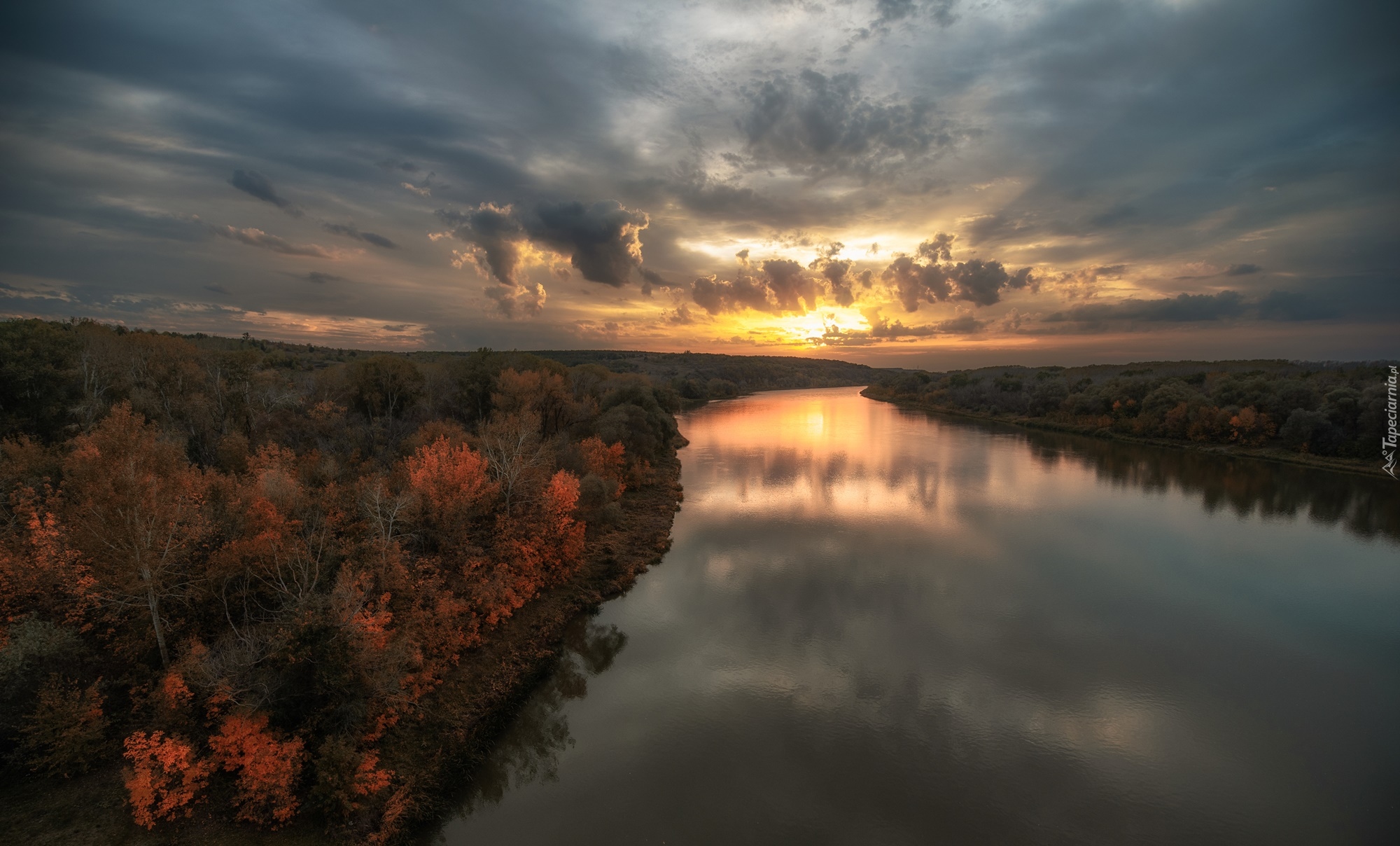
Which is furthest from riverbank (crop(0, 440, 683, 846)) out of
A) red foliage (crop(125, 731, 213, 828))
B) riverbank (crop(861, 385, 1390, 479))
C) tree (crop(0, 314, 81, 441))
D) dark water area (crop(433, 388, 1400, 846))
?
riverbank (crop(861, 385, 1390, 479))

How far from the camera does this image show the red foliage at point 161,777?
8.79 meters

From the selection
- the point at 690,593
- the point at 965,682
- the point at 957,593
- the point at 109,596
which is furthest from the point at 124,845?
the point at 957,593

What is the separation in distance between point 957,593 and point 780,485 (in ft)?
53.6

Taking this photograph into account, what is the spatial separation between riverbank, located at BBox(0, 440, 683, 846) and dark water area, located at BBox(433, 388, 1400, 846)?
25.3 inches

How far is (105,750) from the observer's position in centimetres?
978

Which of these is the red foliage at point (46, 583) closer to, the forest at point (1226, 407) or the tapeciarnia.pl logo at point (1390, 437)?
the tapeciarnia.pl logo at point (1390, 437)

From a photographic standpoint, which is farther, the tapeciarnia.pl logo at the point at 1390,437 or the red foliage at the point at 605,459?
the tapeciarnia.pl logo at the point at 1390,437

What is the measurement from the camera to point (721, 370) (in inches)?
5595

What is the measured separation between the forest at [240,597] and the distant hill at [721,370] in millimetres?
85607

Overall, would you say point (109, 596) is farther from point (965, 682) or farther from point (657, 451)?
point (657, 451)

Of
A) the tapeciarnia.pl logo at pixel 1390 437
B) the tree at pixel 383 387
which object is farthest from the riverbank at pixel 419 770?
the tapeciarnia.pl logo at pixel 1390 437

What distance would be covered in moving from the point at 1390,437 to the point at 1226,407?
1033 centimetres

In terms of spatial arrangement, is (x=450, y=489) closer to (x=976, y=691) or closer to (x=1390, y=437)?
(x=976, y=691)

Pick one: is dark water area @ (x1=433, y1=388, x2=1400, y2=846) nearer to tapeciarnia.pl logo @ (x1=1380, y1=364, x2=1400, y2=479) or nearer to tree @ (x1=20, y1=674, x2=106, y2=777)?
tree @ (x1=20, y1=674, x2=106, y2=777)
